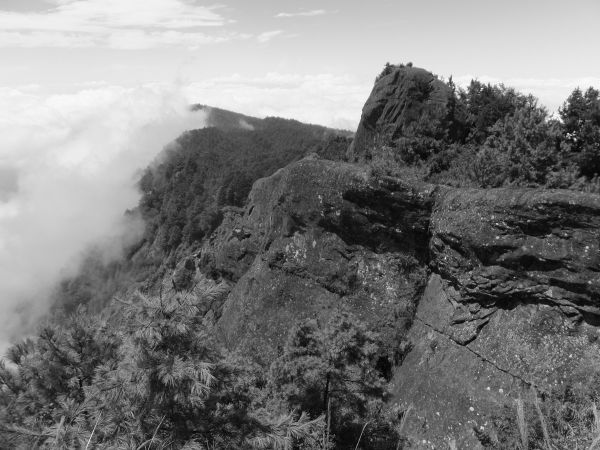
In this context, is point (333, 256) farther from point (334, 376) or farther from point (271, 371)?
point (334, 376)

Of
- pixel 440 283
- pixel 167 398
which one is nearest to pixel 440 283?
pixel 440 283

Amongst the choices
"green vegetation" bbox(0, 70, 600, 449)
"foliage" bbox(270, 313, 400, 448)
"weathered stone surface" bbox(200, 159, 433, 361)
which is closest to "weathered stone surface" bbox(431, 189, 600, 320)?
"weathered stone surface" bbox(200, 159, 433, 361)

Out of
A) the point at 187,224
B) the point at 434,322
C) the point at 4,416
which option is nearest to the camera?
the point at 4,416

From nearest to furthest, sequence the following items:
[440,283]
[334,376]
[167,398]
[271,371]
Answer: [167,398] → [334,376] → [271,371] → [440,283]

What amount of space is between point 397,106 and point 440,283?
1493 cm

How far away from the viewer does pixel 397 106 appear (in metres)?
28.1

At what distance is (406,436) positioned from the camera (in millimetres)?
14477

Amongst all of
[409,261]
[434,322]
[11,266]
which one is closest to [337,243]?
[409,261]

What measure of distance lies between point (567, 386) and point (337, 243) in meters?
10.3

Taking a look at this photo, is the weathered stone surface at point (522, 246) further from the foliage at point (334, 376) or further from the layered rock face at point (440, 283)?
the foliage at point (334, 376)

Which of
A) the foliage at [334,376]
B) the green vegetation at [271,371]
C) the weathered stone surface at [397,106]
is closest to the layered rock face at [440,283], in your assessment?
the green vegetation at [271,371]

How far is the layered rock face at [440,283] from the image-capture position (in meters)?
13.4

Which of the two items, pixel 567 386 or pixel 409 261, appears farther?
pixel 409 261

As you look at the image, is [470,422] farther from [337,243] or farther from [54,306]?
[54,306]
